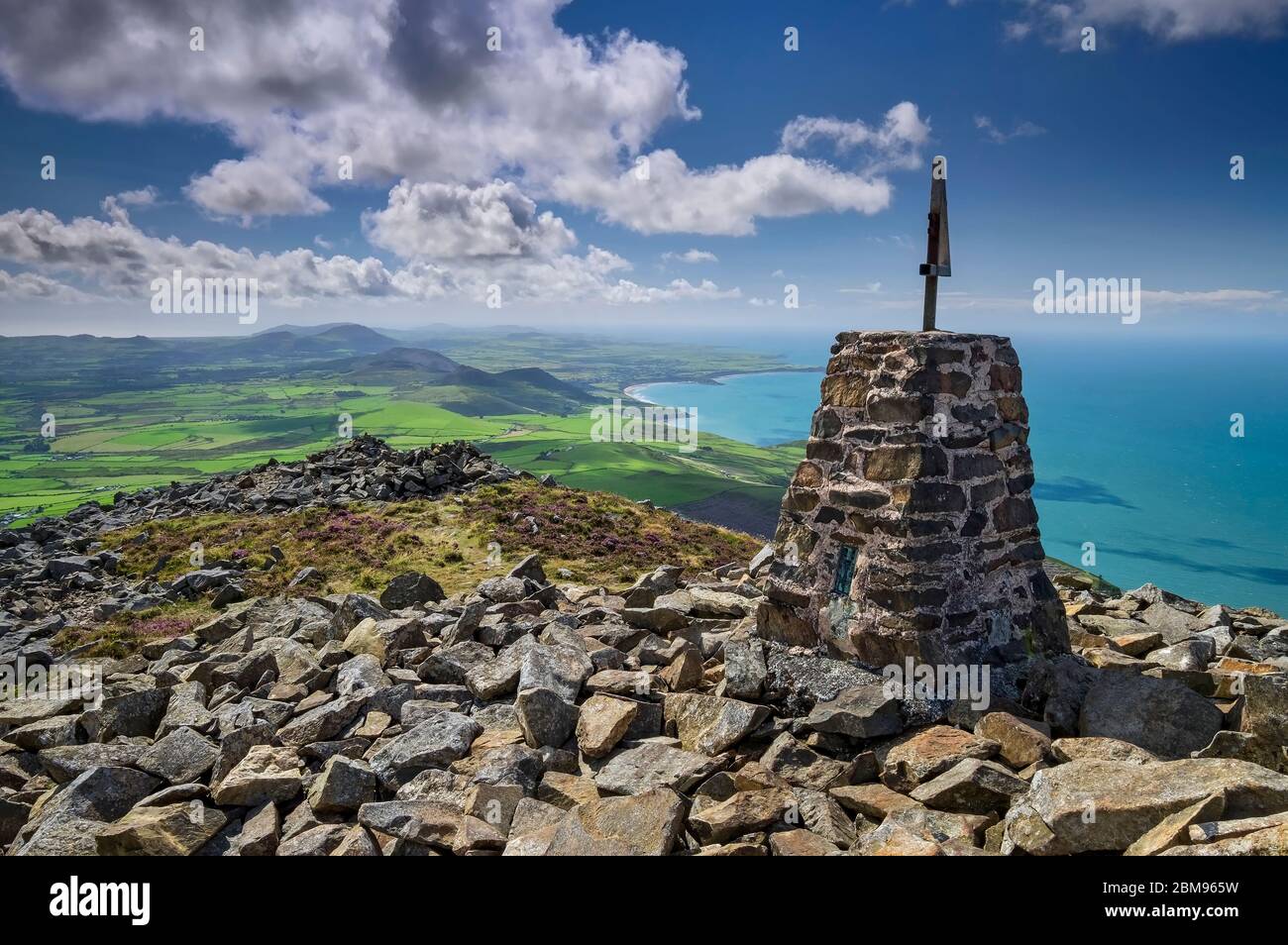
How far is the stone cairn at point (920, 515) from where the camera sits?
7871mm

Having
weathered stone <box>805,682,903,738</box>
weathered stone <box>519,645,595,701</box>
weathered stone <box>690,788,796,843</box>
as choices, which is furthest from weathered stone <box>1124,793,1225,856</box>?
weathered stone <box>519,645,595,701</box>

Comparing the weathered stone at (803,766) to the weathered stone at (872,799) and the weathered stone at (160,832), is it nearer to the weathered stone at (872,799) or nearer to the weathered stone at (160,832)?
the weathered stone at (872,799)

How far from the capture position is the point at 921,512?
25.8 ft

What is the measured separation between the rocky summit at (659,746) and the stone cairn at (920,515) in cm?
53

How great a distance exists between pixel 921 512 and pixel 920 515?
0.13 feet

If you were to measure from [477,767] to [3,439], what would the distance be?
234158mm

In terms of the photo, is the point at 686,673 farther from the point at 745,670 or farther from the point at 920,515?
the point at 920,515

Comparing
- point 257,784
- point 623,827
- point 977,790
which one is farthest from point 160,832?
point 977,790

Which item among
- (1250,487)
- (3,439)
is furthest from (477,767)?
(3,439)

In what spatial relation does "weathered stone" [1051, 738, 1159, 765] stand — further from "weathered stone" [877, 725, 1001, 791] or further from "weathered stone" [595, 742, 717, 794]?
"weathered stone" [595, 742, 717, 794]

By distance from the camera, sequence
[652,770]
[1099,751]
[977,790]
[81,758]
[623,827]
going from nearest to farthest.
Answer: [977,790] → [623,827] → [1099,751] → [652,770] → [81,758]

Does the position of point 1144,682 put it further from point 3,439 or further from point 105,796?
point 3,439

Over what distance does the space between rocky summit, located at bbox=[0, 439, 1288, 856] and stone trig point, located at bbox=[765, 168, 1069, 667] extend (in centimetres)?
52

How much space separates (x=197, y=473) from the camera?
111062 mm
